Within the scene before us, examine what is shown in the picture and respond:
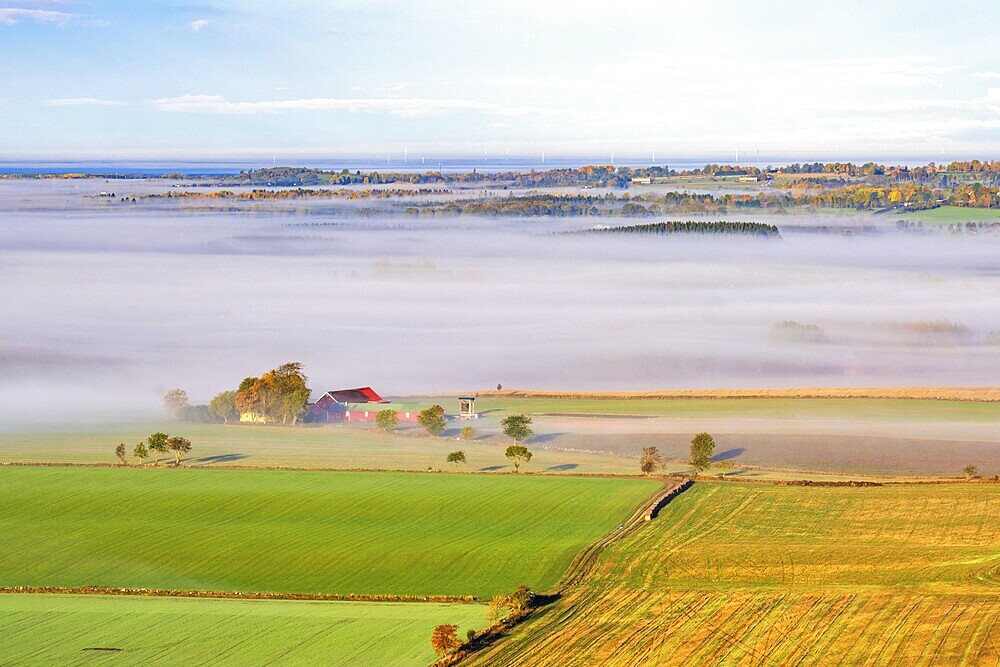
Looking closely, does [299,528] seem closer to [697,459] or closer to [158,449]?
[158,449]

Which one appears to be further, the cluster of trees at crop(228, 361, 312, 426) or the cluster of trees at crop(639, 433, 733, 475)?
the cluster of trees at crop(228, 361, 312, 426)

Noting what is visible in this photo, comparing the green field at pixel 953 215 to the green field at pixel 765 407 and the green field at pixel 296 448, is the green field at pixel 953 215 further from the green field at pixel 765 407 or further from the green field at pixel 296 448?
the green field at pixel 296 448

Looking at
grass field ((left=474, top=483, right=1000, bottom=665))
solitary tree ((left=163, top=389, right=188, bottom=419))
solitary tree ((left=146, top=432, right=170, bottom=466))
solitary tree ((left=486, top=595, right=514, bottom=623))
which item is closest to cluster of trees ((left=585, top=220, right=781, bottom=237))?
solitary tree ((left=163, top=389, right=188, bottom=419))

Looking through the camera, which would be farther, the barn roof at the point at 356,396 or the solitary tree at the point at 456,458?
the barn roof at the point at 356,396

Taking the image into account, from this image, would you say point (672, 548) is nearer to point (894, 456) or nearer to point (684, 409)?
point (894, 456)

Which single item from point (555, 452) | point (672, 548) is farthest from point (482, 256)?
point (672, 548)

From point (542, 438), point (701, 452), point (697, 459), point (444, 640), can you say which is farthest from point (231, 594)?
point (542, 438)

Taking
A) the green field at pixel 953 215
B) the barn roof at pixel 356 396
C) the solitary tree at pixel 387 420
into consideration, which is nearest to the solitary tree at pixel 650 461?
the solitary tree at pixel 387 420

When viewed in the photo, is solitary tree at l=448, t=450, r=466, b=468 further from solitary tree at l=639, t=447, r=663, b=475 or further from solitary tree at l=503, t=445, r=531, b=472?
solitary tree at l=639, t=447, r=663, b=475
